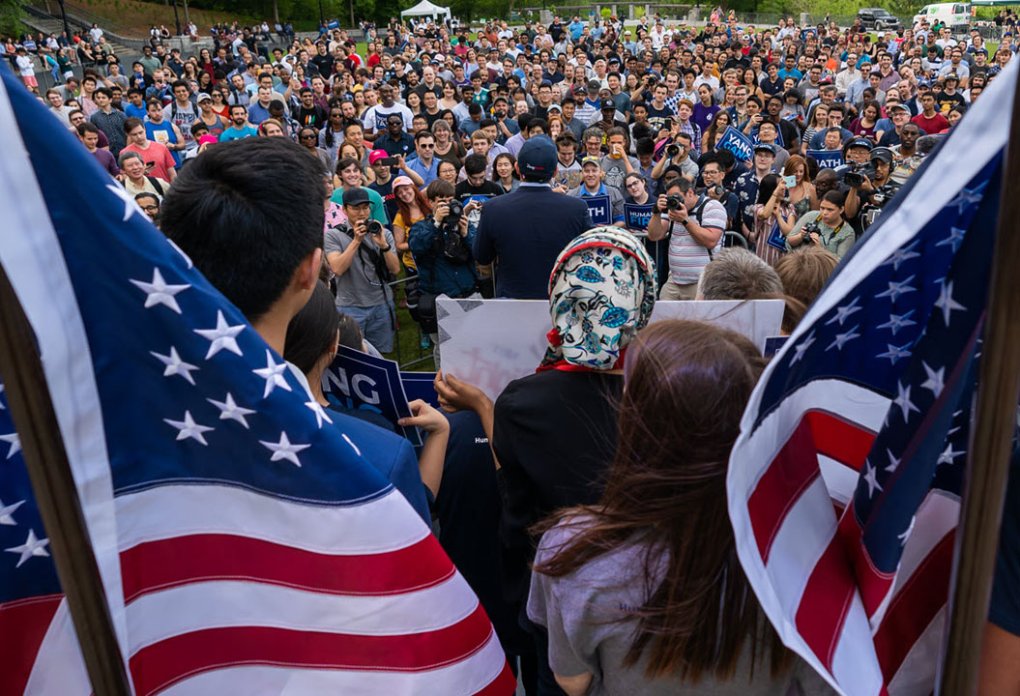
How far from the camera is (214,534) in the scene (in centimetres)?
155

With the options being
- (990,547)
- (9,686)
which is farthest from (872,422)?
(9,686)

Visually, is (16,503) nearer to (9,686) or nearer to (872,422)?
(9,686)

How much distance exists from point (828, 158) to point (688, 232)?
3633 mm

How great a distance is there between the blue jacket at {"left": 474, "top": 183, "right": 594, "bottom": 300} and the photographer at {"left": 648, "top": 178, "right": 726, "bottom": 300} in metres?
1.07

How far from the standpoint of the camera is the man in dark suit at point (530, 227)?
5.34 meters

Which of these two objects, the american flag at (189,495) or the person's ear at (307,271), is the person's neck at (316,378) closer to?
the person's ear at (307,271)

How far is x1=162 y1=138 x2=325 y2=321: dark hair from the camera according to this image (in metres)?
1.66

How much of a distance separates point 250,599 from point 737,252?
254 centimetres

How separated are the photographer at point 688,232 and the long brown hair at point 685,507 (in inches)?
188

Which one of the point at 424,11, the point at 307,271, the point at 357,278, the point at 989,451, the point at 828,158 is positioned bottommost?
the point at 357,278

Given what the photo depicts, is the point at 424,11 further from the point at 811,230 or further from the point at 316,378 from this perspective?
the point at 316,378

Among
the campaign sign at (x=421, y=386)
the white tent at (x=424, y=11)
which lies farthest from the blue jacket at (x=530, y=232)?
the white tent at (x=424, y=11)

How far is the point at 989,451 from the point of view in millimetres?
1171

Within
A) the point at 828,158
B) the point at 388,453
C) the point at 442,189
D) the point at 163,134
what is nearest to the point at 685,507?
the point at 388,453
